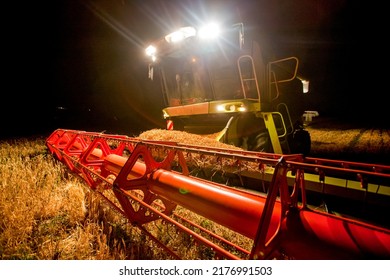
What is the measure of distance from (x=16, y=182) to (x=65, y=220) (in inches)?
53.6

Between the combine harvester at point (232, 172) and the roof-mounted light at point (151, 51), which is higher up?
the roof-mounted light at point (151, 51)

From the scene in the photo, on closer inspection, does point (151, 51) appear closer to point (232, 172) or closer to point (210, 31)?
point (210, 31)

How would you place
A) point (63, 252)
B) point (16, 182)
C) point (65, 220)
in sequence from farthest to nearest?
point (16, 182)
point (65, 220)
point (63, 252)

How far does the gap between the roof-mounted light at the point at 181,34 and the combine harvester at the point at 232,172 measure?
0.02 metres

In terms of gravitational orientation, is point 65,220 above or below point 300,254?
below

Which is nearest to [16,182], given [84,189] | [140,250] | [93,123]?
[84,189]

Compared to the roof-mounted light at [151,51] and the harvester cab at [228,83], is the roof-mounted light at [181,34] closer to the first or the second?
the harvester cab at [228,83]

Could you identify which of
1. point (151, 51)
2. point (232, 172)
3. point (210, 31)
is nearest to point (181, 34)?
point (210, 31)

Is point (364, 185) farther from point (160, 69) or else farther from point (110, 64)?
point (110, 64)

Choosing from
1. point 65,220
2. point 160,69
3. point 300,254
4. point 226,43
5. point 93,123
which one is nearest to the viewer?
point 300,254

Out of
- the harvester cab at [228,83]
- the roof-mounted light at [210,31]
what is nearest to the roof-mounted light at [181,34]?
the harvester cab at [228,83]

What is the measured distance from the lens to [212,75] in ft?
15.7

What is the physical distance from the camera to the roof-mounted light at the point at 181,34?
4457 mm

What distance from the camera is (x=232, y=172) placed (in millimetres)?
3111
